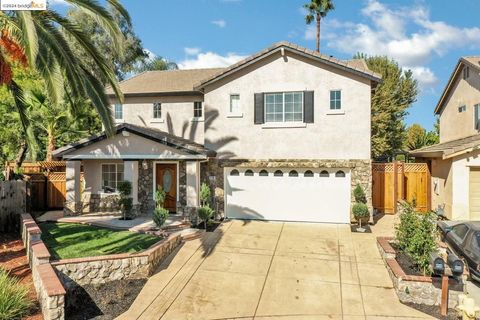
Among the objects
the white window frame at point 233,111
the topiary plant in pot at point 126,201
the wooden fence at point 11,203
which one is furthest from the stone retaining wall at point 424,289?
the wooden fence at point 11,203

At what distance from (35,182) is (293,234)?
1467cm

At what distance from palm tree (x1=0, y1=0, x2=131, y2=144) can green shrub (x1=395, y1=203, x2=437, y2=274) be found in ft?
34.5

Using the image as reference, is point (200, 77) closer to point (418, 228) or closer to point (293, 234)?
point (293, 234)

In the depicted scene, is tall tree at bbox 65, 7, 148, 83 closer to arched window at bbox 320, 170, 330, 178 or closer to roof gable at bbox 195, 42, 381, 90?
roof gable at bbox 195, 42, 381, 90

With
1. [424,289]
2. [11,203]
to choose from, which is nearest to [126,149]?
[11,203]

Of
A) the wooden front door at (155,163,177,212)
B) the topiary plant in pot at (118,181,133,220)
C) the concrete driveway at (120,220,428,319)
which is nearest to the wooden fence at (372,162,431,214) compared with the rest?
the concrete driveway at (120,220,428,319)

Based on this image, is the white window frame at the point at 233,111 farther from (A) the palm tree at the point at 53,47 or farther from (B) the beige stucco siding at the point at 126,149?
(A) the palm tree at the point at 53,47

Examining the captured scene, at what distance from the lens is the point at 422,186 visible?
17.9 meters

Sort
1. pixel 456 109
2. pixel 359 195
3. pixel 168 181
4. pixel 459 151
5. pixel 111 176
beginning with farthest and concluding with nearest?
1. pixel 456 109
2. pixel 111 176
3. pixel 168 181
4. pixel 359 195
5. pixel 459 151

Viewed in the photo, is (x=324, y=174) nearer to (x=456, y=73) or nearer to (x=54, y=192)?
(x=456, y=73)

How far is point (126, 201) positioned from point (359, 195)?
10.7 meters

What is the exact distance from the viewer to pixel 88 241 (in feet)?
38.5

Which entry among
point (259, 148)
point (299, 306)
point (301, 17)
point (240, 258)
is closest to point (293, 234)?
point (240, 258)

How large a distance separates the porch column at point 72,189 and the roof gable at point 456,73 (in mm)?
21509
